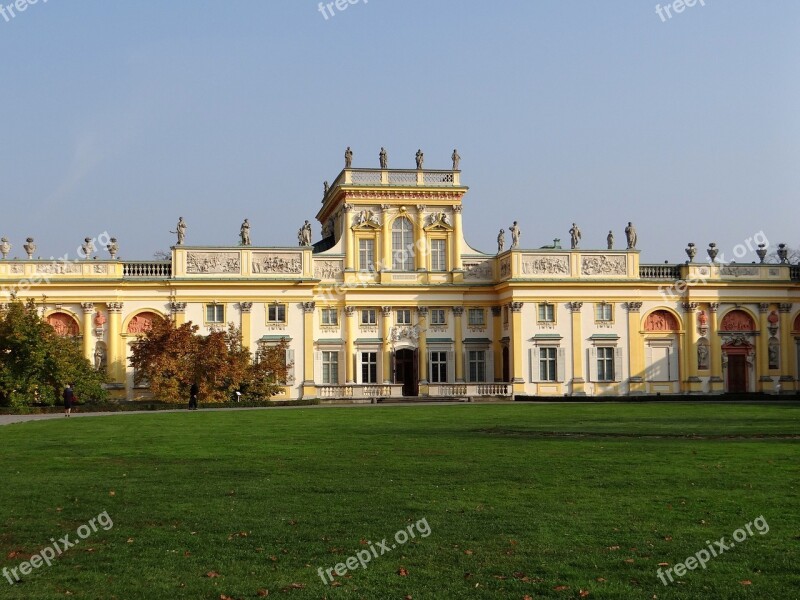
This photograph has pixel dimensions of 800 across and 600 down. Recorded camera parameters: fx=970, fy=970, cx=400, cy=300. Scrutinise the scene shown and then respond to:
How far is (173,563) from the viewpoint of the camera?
11.5 metres

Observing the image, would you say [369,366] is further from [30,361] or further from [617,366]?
[30,361]

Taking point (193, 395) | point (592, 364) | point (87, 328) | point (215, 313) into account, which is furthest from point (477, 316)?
point (87, 328)

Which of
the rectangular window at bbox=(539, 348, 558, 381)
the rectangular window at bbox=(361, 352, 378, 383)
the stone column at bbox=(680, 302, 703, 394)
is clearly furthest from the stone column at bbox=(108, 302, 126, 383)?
the stone column at bbox=(680, 302, 703, 394)

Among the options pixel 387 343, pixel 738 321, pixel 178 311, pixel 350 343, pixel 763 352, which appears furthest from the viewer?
pixel 738 321

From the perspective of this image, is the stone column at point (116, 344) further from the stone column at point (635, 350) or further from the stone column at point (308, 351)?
the stone column at point (635, 350)

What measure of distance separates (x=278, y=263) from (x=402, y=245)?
7812 millimetres

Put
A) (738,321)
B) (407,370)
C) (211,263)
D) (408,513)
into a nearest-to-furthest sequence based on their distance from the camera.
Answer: (408,513)
(211,263)
(407,370)
(738,321)

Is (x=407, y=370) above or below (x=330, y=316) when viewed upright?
below

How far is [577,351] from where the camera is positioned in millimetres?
59375

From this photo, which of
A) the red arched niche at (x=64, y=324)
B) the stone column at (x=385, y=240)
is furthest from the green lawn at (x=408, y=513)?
the stone column at (x=385, y=240)

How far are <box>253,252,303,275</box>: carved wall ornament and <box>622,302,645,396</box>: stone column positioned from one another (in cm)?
2049

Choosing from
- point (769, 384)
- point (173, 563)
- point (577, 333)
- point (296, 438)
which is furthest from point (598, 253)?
point (173, 563)

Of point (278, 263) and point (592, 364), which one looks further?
point (592, 364)

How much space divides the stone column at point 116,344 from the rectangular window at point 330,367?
461 inches
